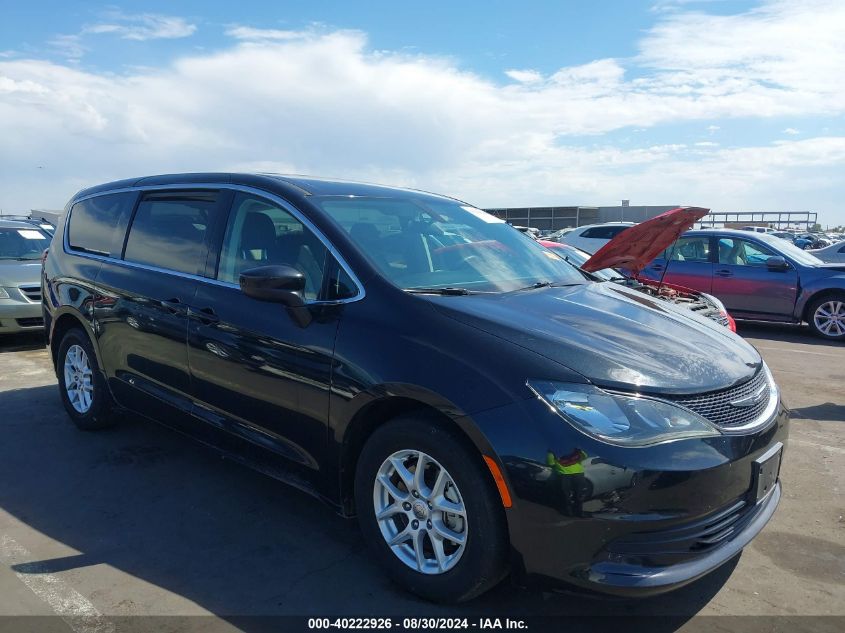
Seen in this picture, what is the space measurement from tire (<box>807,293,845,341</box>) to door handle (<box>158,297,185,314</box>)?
960 cm

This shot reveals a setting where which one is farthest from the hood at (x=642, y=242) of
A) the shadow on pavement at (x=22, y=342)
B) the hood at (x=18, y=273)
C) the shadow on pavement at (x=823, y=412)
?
the shadow on pavement at (x=22, y=342)

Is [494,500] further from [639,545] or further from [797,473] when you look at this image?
[797,473]

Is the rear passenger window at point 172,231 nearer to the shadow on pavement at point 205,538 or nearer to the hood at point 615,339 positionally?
the shadow on pavement at point 205,538

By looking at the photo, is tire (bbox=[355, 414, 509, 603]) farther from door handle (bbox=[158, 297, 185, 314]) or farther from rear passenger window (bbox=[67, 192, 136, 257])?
rear passenger window (bbox=[67, 192, 136, 257])

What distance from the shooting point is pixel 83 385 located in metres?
5.14

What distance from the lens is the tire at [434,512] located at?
2578 mm

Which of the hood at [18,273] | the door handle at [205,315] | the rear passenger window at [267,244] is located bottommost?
the hood at [18,273]

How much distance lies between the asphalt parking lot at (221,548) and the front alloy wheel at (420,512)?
22cm

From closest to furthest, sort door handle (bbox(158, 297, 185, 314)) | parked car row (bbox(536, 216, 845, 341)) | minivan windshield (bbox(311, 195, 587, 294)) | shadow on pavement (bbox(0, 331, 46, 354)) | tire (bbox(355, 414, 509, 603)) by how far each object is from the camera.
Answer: tire (bbox(355, 414, 509, 603)) → minivan windshield (bbox(311, 195, 587, 294)) → door handle (bbox(158, 297, 185, 314)) → shadow on pavement (bbox(0, 331, 46, 354)) → parked car row (bbox(536, 216, 845, 341))

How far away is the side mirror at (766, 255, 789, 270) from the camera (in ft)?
33.7

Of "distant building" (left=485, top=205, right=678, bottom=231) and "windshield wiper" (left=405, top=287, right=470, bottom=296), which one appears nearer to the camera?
"windshield wiper" (left=405, top=287, right=470, bottom=296)

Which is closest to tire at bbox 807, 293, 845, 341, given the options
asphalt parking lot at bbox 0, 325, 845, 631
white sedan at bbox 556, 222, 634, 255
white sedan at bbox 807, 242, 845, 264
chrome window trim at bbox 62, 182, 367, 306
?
white sedan at bbox 556, 222, 634, 255

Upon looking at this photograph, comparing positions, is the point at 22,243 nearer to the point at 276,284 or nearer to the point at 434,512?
the point at 276,284

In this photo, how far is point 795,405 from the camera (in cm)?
606
